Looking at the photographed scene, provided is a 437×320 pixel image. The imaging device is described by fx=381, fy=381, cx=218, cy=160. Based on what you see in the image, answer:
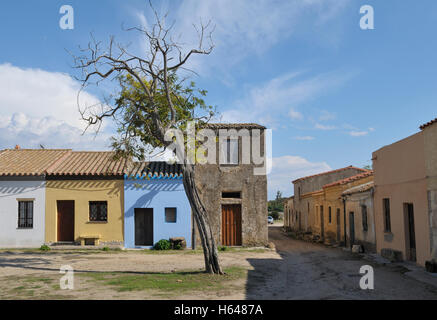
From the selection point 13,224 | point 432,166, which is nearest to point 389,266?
point 432,166

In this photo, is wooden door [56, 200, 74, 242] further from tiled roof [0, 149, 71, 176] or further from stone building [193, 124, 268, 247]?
stone building [193, 124, 268, 247]

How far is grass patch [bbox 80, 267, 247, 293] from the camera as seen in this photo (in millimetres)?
9445

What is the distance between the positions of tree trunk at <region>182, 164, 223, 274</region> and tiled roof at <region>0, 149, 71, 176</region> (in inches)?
417

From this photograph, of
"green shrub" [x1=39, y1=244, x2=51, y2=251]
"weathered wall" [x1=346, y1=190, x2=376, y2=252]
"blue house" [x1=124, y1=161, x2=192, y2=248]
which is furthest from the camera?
"blue house" [x1=124, y1=161, x2=192, y2=248]

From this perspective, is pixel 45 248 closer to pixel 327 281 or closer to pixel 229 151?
pixel 229 151

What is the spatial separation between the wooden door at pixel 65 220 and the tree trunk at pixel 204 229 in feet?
32.8

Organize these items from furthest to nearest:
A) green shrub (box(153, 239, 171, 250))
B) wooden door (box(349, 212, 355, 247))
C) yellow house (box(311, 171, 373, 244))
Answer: yellow house (box(311, 171, 373, 244)) → wooden door (box(349, 212, 355, 247)) → green shrub (box(153, 239, 171, 250))

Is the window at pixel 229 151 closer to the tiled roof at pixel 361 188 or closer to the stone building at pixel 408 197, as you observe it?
the tiled roof at pixel 361 188

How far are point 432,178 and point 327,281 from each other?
14.7 ft

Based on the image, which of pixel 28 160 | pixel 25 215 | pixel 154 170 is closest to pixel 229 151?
pixel 154 170

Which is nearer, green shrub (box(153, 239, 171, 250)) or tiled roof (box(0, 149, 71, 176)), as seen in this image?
green shrub (box(153, 239, 171, 250))

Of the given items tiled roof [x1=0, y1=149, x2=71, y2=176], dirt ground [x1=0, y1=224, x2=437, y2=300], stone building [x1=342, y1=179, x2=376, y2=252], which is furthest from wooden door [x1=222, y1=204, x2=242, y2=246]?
tiled roof [x1=0, y1=149, x2=71, y2=176]

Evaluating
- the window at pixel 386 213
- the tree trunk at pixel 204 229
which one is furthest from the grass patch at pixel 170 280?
→ the window at pixel 386 213

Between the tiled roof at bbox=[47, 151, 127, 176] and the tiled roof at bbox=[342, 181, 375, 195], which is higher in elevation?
the tiled roof at bbox=[47, 151, 127, 176]
